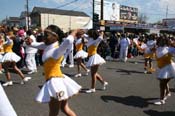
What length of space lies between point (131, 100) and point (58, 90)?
3.97m

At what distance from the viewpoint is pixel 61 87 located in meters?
4.91

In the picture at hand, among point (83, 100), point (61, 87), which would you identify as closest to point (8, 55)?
point (83, 100)

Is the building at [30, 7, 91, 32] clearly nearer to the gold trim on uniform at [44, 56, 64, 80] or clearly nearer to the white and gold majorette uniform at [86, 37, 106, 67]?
the white and gold majorette uniform at [86, 37, 106, 67]

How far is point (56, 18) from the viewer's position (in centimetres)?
10112

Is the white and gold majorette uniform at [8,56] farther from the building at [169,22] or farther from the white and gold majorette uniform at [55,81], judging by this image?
the building at [169,22]

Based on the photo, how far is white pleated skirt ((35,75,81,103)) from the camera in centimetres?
486

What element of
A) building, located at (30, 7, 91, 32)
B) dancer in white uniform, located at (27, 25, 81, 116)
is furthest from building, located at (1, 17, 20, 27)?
building, located at (30, 7, 91, 32)

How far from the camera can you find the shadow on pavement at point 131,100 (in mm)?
7995

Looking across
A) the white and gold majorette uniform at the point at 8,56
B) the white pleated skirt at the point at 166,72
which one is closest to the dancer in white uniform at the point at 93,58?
the white pleated skirt at the point at 166,72

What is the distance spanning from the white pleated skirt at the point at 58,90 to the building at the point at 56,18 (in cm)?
8820

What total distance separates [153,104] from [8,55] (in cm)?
498

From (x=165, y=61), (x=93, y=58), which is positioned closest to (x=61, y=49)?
(x=165, y=61)

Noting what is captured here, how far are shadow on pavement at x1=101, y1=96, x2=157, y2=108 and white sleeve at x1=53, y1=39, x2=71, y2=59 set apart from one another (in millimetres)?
3497

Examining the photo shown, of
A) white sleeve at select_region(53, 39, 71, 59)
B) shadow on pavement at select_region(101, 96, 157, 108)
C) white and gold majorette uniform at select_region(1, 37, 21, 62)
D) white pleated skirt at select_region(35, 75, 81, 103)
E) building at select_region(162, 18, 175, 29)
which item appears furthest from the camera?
building at select_region(162, 18, 175, 29)
